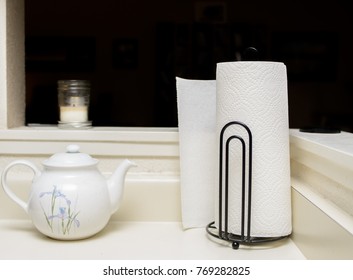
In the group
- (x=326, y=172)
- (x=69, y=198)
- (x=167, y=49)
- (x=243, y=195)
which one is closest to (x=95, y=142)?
(x=69, y=198)

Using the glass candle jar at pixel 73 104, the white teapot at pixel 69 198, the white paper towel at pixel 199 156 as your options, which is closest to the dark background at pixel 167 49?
the glass candle jar at pixel 73 104

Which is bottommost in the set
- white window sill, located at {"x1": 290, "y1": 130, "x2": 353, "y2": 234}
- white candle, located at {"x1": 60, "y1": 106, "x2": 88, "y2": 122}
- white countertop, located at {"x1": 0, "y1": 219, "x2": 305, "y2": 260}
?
white countertop, located at {"x1": 0, "y1": 219, "x2": 305, "y2": 260}

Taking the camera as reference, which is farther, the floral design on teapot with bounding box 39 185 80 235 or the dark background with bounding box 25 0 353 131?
the dark background with bounding box 25 0 353 131

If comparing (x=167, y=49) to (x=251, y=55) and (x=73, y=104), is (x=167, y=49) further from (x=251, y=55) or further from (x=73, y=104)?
(x=251, y=55)

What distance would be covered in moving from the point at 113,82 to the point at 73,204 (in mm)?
3097

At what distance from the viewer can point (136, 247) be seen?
812 millimetres

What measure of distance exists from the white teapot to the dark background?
111 inches

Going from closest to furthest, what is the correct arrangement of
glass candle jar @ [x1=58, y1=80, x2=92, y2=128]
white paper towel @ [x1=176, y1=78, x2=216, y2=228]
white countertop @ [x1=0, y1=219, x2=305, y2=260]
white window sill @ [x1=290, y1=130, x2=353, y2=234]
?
white window sill @ [x1=290, y1=130, x2=353, y2=234] < white countertop @ [x1=0, y1=219, x2=305, y2=260] < white paper towel @ [x1=176, y1=78, x2=216, y2=228] < glass candle jar @ [x1=58, y1=80, x2=92, y2=128]

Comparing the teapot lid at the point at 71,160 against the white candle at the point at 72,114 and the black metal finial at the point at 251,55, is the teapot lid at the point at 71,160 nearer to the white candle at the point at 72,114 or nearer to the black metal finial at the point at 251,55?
the white candle at the point at 72,114

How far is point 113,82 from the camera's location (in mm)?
3801

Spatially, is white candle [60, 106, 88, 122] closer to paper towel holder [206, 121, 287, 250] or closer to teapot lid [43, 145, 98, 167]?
teapot lid [43, 145, 98, 167]

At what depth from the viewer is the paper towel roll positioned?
2.52ft

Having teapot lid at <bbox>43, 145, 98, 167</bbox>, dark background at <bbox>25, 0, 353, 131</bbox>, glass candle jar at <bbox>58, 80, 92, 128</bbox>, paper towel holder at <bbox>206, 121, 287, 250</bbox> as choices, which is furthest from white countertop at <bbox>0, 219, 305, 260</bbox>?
dark background at <bbox>25, 0, 353, 131</bbox>

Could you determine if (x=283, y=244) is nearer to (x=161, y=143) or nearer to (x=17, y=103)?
(x=161, y=143)
